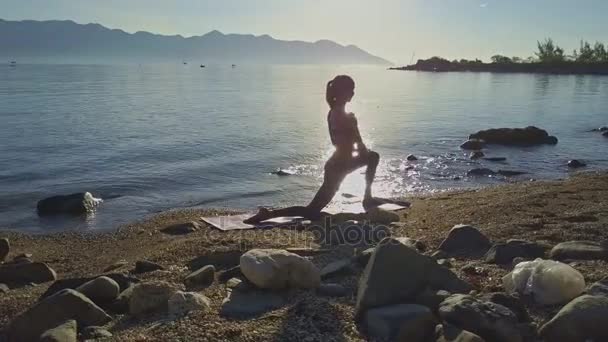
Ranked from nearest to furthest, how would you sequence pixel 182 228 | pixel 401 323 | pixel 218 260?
pixel 401 323 → pixel 218 260 → pixel 182 228

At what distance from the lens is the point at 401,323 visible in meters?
4.47

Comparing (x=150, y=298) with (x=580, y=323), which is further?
(x=150, y=298)

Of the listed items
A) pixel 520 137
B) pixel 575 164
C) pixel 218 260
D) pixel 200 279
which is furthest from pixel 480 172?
pixel 200 279

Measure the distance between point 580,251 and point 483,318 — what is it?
7.81 ft

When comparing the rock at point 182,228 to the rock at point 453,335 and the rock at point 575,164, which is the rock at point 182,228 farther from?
the rock at point 575,164

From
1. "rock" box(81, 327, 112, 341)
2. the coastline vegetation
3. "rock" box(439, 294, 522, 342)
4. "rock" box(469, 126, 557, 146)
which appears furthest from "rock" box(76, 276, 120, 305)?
the coastline vegetation

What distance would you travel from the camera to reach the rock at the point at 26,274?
734 centimetres

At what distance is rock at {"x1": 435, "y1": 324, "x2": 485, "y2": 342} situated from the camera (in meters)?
4.04

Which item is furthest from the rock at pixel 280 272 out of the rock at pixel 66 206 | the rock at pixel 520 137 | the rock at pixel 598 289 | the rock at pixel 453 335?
the rock at pixel 520 137

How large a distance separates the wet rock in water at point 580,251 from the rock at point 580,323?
5.38ft

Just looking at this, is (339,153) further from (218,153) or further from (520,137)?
(520,137)

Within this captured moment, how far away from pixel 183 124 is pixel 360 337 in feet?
88.4

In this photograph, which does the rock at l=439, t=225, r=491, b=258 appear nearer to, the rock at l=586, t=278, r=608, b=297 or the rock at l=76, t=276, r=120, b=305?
the rock at l=586, t=278, r=608, b=297

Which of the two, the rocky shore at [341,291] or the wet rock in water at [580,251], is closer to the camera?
the rocky shore at [341,291]
